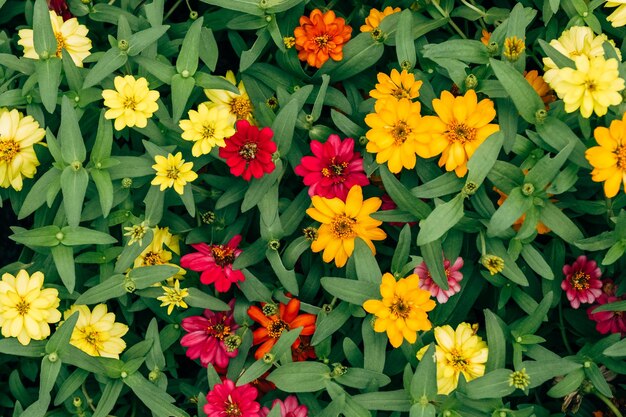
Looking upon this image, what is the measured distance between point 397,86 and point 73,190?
0.90 m

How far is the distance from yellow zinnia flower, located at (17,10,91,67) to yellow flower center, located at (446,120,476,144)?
3.48 ft

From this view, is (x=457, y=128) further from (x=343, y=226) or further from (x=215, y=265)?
(x=215, y=265)

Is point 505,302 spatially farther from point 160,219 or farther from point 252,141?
point 160,219

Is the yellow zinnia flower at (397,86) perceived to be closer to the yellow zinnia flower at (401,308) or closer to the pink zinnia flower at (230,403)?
the yellow zinnia flower at (401,308)

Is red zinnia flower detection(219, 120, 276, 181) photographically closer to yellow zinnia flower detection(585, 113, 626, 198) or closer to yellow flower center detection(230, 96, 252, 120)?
yellow flower center detection(230, 96, 252, 120)

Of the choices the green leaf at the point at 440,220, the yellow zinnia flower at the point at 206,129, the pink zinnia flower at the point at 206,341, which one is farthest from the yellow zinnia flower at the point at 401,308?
the yellow zinnia flower at the point at 206,129

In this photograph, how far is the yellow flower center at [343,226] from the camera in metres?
1.88

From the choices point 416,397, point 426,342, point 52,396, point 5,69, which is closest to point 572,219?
point 426,342

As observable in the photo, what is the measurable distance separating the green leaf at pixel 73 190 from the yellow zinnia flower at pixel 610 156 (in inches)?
49.7

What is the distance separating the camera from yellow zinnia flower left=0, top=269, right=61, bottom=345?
1.86 m

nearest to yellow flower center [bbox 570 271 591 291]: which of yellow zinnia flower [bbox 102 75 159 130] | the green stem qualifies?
the green stem

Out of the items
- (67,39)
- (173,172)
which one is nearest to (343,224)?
(173,172)

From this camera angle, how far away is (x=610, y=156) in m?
1.69

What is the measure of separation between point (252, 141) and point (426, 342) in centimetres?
71
